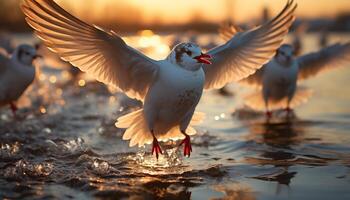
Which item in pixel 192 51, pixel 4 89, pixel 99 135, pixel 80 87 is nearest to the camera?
pixel 192 51

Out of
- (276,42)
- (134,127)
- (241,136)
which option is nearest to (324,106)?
(241,136)

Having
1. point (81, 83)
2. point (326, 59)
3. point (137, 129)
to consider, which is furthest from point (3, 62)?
point (81, 83)

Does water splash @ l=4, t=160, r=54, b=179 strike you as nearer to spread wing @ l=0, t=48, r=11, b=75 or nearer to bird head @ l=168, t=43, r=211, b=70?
bird head @ l=168, t=43, r=211, b=70

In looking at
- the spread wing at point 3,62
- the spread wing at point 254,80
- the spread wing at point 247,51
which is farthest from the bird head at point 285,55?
the spread wing at point 3,62

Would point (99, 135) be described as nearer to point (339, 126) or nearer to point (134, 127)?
point (134, 127)

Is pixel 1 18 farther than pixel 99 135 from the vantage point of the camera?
Yes

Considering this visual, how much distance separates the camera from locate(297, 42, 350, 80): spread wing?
10.5m

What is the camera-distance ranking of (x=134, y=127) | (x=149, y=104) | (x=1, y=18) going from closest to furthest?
(x=149, y=104)
(x=134, y=127)
(x=1, y=18)

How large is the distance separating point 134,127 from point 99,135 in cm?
218

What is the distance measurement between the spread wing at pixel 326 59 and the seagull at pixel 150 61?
378cm

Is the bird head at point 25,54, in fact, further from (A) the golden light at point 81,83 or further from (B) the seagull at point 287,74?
(A) the golden light at point 81,83

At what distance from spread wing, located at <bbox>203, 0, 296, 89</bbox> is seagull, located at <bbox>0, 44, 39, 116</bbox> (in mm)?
3764

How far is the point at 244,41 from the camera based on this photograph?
22.4 ft

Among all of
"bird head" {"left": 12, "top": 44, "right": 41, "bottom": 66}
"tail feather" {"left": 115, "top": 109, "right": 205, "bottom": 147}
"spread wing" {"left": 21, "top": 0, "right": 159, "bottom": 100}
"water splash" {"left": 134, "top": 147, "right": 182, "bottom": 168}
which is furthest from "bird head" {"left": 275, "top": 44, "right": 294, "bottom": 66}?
"bird head" {"left": 12, "top": 44, "right": 41, "bottom": 66}
